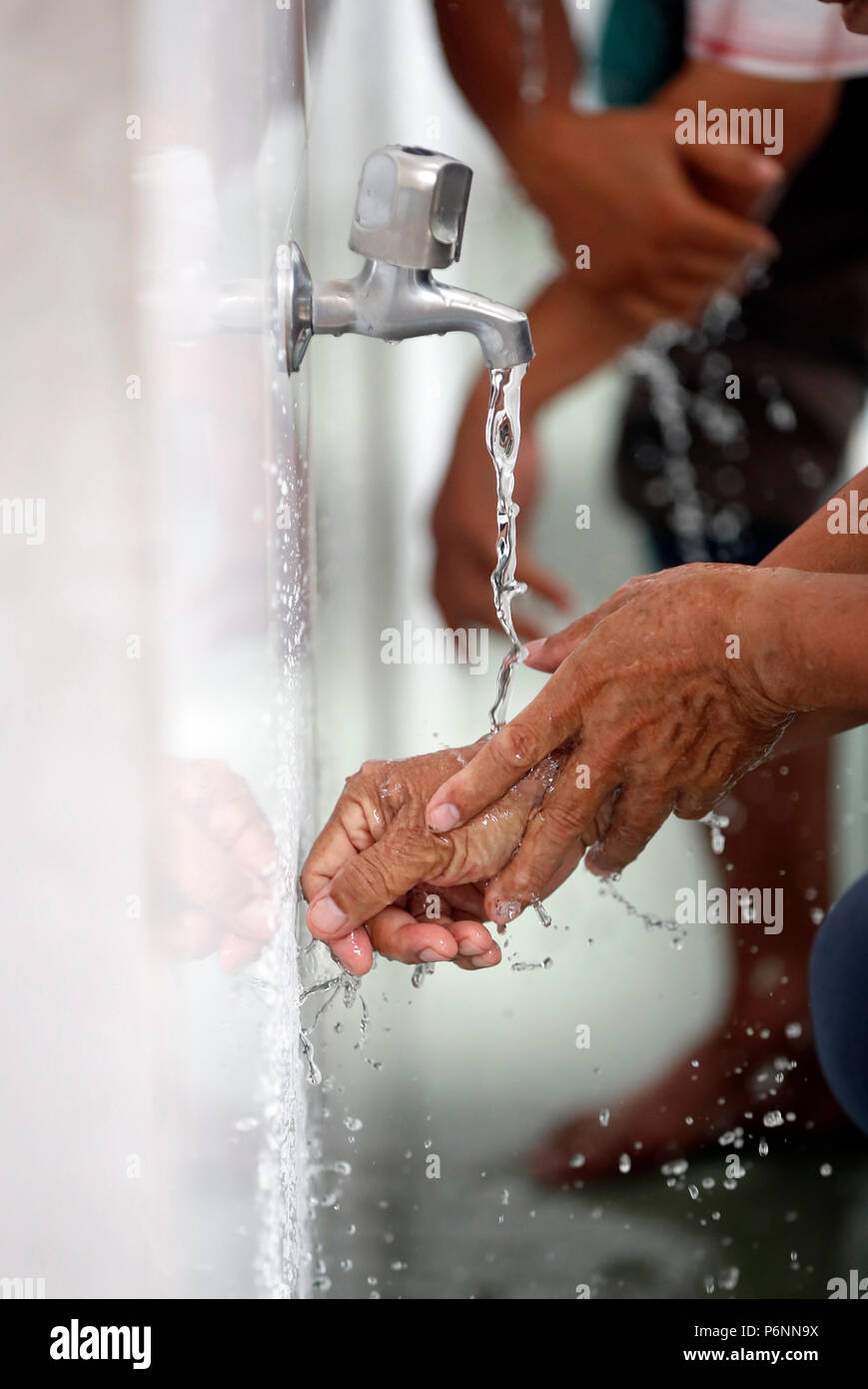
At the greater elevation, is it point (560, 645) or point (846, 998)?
point (560, 645)

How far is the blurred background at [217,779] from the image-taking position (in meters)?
0.32

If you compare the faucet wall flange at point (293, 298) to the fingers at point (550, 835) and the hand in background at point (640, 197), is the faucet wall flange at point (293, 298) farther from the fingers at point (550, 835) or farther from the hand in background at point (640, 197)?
the hand in background at point (640, 197)

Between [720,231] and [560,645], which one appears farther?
[720,231]

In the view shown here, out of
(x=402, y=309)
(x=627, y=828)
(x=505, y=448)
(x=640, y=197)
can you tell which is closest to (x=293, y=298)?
(x=402, y=309)

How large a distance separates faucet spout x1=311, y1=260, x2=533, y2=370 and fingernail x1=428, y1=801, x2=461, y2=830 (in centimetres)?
19

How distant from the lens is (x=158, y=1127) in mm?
365

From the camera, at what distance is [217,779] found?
1.32 ft

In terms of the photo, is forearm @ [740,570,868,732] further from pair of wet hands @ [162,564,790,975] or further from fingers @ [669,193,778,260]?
fingers @ [669,193,778,260]

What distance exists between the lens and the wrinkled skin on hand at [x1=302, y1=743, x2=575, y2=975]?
1.65 ft

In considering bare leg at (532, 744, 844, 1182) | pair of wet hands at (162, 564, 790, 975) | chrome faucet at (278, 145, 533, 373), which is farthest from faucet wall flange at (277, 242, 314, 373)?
bare leg at (532, 744, 844, 1182)

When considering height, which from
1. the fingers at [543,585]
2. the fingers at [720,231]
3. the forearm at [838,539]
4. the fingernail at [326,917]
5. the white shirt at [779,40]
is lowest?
the fingernail at [326,917]

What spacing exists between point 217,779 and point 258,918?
0.07 meters

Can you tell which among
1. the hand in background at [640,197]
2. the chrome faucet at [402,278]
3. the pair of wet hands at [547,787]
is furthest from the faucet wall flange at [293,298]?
the hand in background at [640,197]

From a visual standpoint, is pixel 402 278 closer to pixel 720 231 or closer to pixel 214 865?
pixel 214 865
